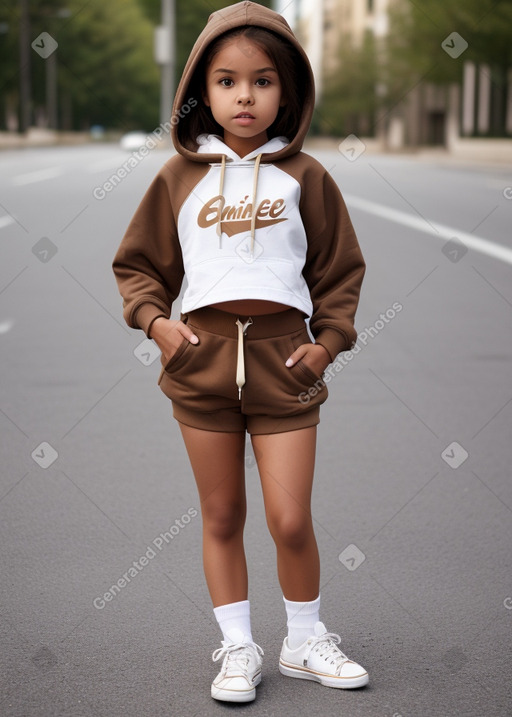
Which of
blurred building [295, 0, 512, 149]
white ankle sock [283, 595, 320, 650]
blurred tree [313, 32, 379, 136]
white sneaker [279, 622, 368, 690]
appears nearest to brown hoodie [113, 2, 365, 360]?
white ankle sock [283, 595, 320, 650]

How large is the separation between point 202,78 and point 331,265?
612 millimetres

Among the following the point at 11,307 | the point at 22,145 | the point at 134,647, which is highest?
the point at 134,647


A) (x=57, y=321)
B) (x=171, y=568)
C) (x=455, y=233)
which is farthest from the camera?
(x=455, y=233)

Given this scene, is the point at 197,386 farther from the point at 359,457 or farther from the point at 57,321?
the point at 57,321

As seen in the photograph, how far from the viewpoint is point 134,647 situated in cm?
373

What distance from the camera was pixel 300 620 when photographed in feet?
11.4

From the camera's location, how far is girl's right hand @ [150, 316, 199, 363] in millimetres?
3283

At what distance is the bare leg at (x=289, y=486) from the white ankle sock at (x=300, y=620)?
144 mm

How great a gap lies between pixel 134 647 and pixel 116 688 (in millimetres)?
319

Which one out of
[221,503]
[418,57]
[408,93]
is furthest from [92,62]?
[221,503]

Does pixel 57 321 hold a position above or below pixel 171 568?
below

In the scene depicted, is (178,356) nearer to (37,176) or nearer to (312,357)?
(312,357)

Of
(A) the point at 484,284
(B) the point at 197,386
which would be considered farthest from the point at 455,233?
(B) the point at 197,386

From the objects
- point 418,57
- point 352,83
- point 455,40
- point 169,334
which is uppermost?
point 169,334
